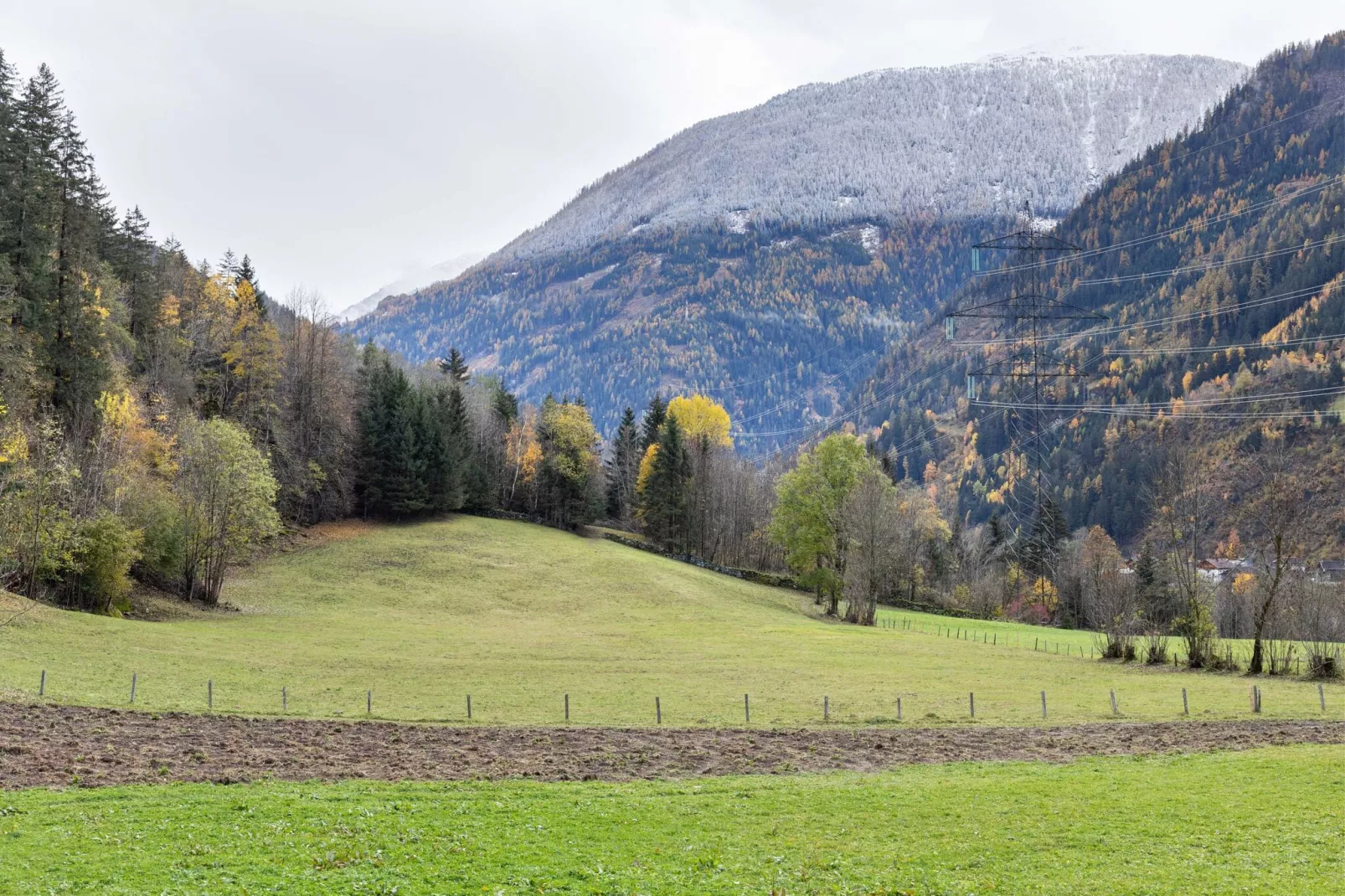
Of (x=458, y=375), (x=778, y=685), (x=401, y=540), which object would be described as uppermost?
(x=458, y=375)

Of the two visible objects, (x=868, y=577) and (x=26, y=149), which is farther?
(x=868, y=577)

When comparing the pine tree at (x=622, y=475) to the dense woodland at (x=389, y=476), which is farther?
the pine tree at (x=622, y=475)

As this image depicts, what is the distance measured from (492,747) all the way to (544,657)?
24405 mm

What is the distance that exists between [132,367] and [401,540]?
93.7 ft

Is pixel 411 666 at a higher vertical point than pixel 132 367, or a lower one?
lower

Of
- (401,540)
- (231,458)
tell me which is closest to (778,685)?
(231,458)

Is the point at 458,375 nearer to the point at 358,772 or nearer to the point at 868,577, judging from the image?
the point at 868,577

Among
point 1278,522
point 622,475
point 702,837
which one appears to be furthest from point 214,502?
point 622,475

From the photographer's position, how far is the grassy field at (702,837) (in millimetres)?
16844

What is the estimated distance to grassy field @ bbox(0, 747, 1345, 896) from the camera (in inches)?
663

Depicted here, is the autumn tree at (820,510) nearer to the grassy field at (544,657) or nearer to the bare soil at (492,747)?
the grassy field at (544,657)

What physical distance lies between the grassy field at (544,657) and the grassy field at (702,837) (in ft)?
40.5

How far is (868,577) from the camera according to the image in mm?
81812

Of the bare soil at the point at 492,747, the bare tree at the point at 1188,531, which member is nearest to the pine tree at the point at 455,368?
the bare tree at the point at 1188,531
